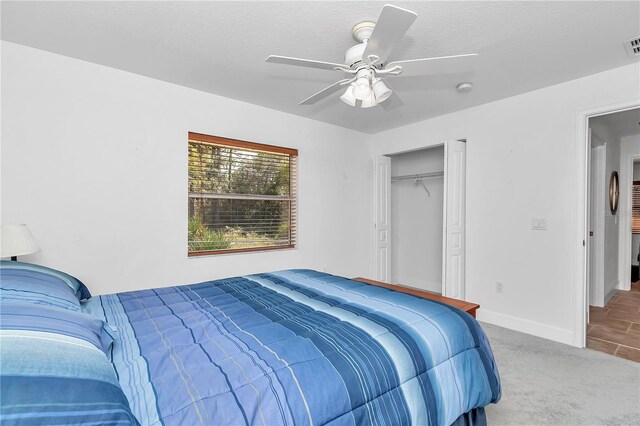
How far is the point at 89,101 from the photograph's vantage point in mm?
2578

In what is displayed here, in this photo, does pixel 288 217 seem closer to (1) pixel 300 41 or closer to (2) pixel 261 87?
(2) pixel 261 87

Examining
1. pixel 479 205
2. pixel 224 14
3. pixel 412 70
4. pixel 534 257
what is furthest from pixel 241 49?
pixel 534 257

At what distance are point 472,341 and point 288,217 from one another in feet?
8.82

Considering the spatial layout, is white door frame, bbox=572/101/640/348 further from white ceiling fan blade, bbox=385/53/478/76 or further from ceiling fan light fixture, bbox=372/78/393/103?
ceiling fan light fixture, bbox=372/78/393/103

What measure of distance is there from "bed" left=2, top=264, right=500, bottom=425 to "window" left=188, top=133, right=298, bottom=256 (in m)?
1.43

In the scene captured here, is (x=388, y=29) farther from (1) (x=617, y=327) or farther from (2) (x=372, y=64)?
(1) (x=617, y=327)

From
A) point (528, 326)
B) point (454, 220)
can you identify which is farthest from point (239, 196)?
point (528, 326)

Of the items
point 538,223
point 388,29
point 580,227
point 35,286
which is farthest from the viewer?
point 538,223

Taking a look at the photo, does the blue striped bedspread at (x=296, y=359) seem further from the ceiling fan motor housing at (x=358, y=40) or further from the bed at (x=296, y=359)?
the ceiling fan motor housing at (x=358, y=40)

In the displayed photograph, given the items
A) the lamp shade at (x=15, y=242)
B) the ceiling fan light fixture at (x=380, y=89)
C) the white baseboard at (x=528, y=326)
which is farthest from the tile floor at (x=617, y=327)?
the lamp shade at (x=15, y=242)

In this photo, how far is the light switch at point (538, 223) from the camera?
310 cm

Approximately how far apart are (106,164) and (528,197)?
406cm

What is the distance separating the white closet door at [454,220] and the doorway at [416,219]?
0.01 m

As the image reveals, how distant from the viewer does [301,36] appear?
2174 millimetres
